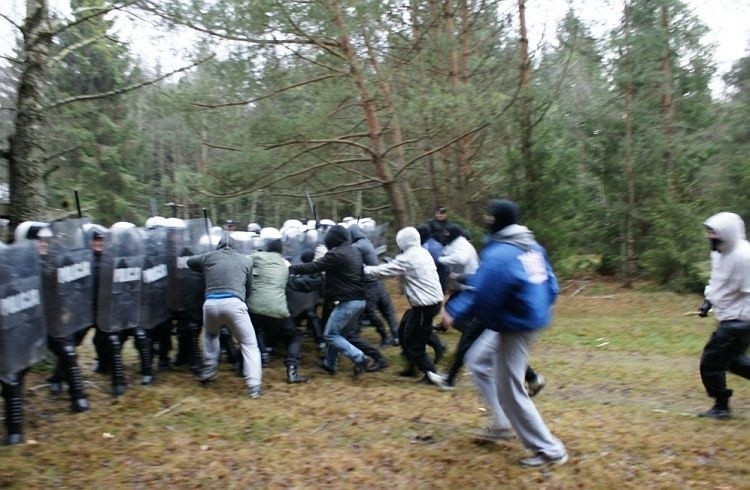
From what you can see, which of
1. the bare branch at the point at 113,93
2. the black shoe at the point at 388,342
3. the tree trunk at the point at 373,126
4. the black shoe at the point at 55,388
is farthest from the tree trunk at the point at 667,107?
the black shoe at the point at 55,388

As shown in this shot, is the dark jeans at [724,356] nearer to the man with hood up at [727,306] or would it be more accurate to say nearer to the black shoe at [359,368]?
the man with hood up at [727,306]

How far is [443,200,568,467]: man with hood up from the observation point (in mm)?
4676

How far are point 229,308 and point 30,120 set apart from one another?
10.8ft

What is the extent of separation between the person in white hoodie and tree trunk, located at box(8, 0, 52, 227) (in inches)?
160

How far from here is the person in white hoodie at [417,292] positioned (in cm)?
776

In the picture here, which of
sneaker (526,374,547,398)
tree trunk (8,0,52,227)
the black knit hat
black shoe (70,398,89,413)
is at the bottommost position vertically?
sneaker (526,374,547,398)

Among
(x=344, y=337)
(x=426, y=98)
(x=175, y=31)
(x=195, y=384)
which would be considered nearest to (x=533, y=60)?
(x=426, y=98)

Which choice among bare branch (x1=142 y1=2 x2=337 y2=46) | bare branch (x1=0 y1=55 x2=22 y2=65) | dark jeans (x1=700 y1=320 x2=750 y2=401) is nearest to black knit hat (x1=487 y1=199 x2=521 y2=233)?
dark jeans (x1=700 y1=320 x2=750 y2=401)

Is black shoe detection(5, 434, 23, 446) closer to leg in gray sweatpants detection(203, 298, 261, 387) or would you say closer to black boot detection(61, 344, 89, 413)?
black boot detection(61, 344, 89, 413)

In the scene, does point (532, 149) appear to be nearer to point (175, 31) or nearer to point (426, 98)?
point (426, 98)

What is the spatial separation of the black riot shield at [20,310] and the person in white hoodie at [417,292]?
3.60 metres

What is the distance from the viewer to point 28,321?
18.0 ft

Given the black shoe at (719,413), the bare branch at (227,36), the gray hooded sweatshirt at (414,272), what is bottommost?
the black shoe at (719,413)

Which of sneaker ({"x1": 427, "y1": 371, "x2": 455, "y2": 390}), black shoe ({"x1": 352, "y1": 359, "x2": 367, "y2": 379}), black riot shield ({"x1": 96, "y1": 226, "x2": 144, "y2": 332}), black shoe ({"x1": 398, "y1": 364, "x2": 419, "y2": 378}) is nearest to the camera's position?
black riot shield ({"x1": 96, "y1": 226, "x2": 144, "y2": 332})
